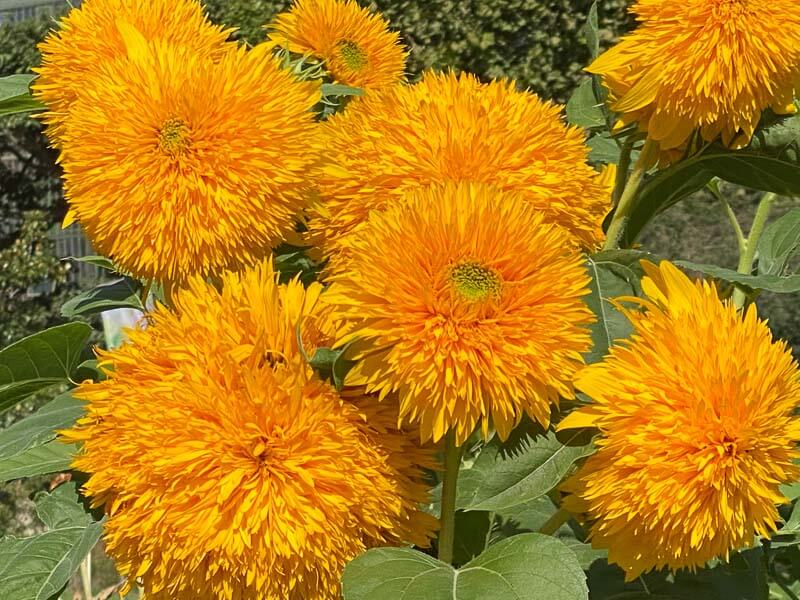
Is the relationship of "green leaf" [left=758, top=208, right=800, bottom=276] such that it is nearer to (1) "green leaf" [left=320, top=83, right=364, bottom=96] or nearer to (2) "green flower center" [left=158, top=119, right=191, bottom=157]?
(1) "green leaf" [left=320, top=83, right=364, bottom=96]

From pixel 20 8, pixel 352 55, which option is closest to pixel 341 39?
pixel 352 55

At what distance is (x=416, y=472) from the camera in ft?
2.04

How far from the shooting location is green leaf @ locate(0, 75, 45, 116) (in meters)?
0.85

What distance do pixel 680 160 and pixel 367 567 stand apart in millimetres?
413

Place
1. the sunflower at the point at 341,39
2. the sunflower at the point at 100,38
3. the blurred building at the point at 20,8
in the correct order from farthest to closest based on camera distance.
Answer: the blurred building at the point at 20,8 → the sunflower at the point at 341,39 → the sunflower at the point at 100,38

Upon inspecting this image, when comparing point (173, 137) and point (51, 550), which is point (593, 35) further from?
point (51, 550)

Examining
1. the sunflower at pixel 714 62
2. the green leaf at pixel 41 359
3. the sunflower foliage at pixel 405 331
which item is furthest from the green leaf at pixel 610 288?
the green leaf at pixel 41 359

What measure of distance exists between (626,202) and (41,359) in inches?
20.7

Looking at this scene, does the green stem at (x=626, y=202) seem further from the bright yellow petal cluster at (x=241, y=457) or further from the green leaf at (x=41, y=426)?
the green leaf at (x=41, y=426)

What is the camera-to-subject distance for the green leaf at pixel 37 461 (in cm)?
83

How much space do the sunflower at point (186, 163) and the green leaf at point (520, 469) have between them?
213 millimetres

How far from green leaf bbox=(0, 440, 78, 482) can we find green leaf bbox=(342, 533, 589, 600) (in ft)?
1.19

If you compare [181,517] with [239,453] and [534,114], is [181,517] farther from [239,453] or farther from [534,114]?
[534,114]

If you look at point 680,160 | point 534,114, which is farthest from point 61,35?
point 680,160
